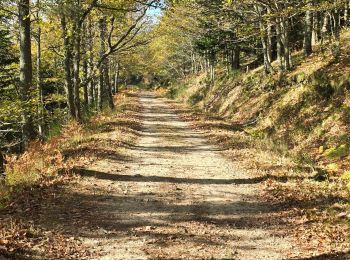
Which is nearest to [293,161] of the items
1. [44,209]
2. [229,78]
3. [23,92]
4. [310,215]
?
[310,215]

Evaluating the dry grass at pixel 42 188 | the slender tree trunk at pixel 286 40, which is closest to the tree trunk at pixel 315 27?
the slender tree trunk at pixel 286 40

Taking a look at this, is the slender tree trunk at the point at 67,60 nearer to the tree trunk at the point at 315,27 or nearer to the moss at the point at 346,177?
the moss at the point at 346,177

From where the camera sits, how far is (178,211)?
7539 millimetres

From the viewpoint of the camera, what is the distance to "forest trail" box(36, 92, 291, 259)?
5.99 meters

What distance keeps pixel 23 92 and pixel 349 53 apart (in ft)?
46.2

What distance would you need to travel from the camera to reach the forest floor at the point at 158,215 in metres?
5.88

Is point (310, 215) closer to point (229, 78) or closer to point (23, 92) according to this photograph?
point (23, 92)

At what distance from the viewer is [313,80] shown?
16.9m

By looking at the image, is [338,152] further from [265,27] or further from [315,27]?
[315,27]

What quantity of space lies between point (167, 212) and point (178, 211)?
22 centimetres

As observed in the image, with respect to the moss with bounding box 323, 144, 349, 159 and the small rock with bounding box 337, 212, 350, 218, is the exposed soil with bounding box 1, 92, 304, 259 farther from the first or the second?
the moss with bounding box 323, 144, 349, 159

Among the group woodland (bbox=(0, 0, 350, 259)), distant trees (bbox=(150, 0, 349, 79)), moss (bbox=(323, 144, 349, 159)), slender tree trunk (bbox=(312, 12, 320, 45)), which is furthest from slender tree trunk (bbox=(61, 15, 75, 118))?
slender tree trunk (bbox=(312, 12, 320, 45))

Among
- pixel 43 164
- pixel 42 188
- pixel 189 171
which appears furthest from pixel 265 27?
pixel 42 188

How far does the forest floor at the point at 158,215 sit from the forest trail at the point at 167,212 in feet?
0.05
